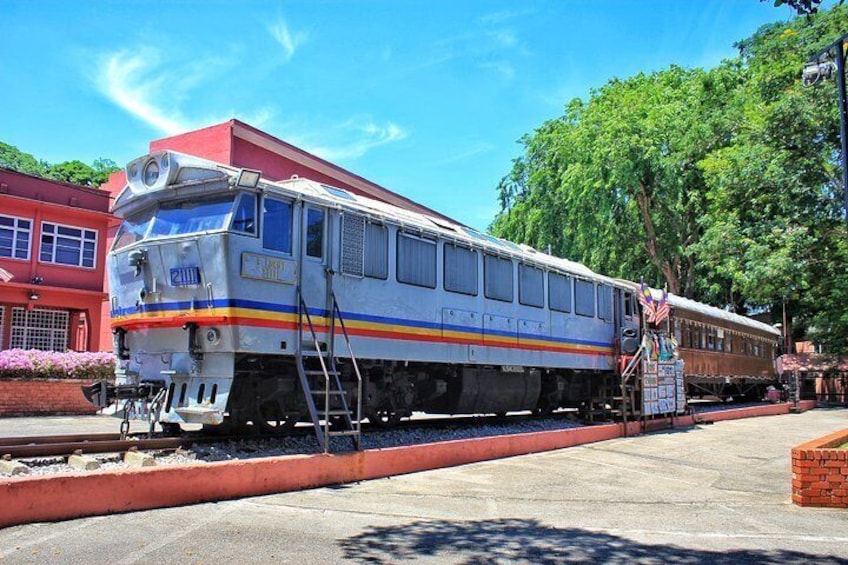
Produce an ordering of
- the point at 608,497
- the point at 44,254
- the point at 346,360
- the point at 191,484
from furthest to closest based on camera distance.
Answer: the point at 44,254, the point at 346,360, the point at 608,497, the point at 191,484

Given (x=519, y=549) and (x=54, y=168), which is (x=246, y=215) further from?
(x=54, y=168)

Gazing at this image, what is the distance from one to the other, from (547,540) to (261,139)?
66.7 ft

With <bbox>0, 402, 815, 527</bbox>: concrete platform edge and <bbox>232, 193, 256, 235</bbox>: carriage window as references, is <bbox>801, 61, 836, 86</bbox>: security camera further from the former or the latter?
<bbox>232, 193, 256, 235</bbox>: carriage window

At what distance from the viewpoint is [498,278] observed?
1333 cm

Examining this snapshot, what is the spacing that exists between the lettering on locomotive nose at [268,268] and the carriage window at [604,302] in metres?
9.84

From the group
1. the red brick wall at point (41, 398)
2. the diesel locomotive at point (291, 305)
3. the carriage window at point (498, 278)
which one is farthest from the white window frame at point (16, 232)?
the carriage window at point (498, 278)

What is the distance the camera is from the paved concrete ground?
5422mm

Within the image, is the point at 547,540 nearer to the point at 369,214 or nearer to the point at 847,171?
the point at 369,214

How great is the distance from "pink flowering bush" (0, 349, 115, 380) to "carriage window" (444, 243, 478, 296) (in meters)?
12.1

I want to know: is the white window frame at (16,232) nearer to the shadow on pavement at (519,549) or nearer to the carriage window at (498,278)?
the carriage window at (498,278)

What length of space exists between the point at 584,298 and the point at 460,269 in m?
5.09

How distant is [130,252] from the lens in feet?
30.7

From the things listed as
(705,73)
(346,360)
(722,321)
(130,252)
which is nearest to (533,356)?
(346,360)

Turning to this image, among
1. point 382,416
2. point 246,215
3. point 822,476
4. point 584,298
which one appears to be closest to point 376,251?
point 246,215
